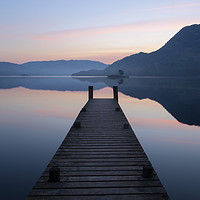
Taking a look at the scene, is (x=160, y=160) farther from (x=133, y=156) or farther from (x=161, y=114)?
(x=161, y=114)

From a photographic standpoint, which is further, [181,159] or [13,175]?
[181,159]

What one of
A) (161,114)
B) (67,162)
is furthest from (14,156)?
(161,114)

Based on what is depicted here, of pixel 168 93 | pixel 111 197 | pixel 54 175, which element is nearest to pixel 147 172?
pixel 111 197

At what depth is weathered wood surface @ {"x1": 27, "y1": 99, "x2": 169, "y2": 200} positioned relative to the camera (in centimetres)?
543

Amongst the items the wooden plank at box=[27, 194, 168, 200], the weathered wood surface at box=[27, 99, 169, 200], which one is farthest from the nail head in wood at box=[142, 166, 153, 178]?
the wooden plank at box=[27, 194, 168, 200]

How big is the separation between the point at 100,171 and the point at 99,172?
81 mm

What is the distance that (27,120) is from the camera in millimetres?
22297

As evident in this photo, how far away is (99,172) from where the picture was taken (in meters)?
6.53

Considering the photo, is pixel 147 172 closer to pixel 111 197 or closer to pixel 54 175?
pixel 111 197

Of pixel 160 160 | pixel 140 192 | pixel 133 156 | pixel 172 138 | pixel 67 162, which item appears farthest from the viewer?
pixel 172 138

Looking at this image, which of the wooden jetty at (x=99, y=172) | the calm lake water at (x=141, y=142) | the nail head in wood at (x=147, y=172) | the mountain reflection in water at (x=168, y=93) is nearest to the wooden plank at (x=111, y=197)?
the wooden jetty at (x=99, y=172)

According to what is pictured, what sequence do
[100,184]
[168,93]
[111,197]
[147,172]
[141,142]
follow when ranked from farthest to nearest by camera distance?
[168,93] → [141,142] → [147,172] → [100,184] → [111,197]

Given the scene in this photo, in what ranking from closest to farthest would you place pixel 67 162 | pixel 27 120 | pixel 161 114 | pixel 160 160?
1. pixel 67 162
2. pixel 160 160
3. pixel 27 120
4. pixel 161 114

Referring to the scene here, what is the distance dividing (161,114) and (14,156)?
741 inches
